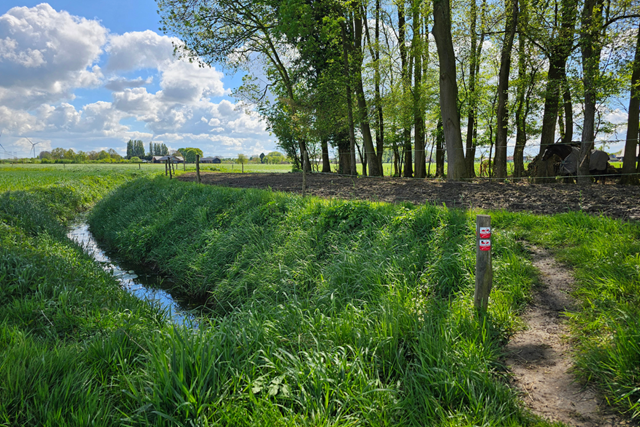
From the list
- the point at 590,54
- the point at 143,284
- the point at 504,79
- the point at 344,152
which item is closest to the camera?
the point at 143,284

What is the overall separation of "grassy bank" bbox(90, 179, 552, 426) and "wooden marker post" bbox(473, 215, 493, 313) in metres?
0.15

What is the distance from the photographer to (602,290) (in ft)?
12.3

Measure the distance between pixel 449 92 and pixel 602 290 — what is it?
10178mm

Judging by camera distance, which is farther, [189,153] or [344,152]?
[189,153]

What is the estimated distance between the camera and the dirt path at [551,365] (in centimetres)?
249

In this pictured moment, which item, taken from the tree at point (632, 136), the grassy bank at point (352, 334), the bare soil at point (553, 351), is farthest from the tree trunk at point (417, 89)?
the grassy bank at point (352, 334)

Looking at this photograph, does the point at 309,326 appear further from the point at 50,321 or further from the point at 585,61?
the point at 585,61

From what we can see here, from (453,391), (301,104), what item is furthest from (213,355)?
(301,104)

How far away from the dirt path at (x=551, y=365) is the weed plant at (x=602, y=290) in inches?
4.7

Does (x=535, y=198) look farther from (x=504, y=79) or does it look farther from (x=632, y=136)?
(x=504, y=79)

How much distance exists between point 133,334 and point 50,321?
1236mm

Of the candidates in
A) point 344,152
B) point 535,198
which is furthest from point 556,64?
point 344,152

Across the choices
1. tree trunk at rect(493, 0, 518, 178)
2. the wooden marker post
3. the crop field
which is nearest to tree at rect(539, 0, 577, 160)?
tree trunk at rect(493, 0, 518, 178)

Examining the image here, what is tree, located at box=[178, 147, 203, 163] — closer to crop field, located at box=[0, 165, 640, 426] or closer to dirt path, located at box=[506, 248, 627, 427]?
crop field, located at box=[0, 165, 640, 426]
